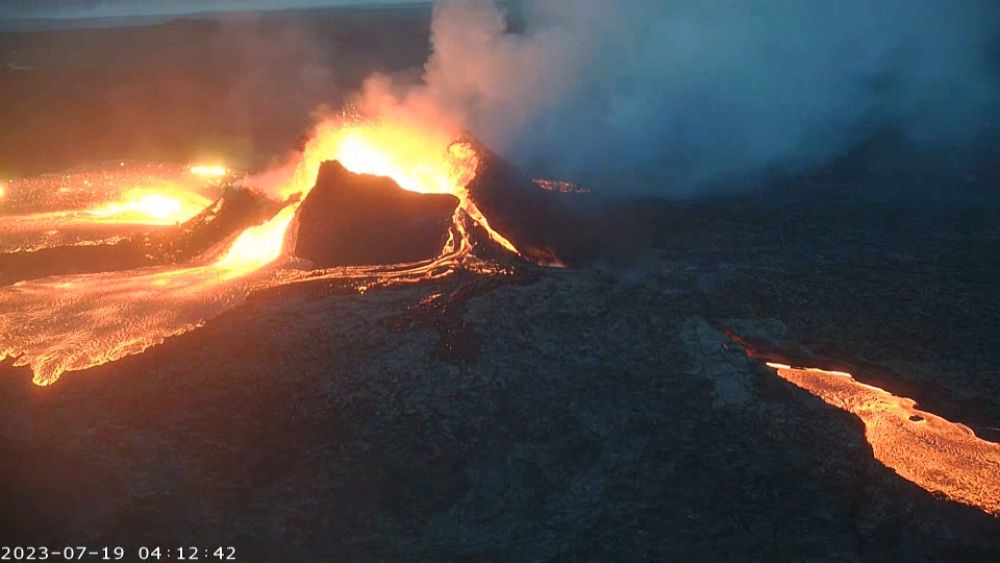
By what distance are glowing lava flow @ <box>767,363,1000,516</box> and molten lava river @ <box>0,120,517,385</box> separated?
5845 millimetres

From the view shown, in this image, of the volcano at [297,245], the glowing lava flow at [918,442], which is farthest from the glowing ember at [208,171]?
the glowing lava flow at [918,442]

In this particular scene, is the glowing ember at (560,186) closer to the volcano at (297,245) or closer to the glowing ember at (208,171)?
the volcano at (297,245)

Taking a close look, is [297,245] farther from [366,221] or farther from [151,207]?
[151,207]

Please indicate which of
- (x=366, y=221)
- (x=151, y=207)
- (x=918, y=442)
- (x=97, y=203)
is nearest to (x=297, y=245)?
(x=366, y=221)

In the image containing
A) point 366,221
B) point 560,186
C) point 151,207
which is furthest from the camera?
point 560,186

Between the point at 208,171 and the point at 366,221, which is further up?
the point at 208,171

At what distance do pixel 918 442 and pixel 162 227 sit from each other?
1494 centimetres

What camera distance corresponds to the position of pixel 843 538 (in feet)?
24.5

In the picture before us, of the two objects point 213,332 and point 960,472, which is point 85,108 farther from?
point 960,472

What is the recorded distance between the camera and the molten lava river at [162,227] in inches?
439

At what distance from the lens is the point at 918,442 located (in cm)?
895

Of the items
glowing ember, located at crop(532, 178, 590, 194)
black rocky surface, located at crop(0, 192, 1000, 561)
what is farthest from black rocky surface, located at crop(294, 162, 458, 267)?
glowing ember, located at crop(532, 178, 590, 194)

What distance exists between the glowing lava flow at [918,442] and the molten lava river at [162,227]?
5845mm

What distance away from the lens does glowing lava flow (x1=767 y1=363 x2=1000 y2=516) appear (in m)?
8.27
